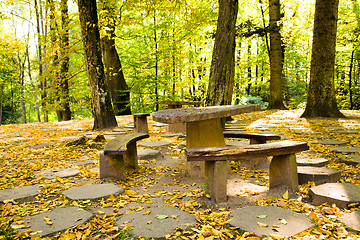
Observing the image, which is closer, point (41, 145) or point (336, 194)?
point (336, 194)

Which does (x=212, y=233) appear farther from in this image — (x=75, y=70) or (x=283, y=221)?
(x=75, y=70)

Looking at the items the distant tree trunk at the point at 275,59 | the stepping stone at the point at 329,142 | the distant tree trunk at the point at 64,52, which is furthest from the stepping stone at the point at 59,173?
the distant tree trunk at the point at 275,59

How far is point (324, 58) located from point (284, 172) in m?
6.15

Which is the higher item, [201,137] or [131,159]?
[201,137]

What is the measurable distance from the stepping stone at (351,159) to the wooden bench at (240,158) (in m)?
1.30

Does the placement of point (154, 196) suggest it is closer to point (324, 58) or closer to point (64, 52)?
point (324, 58)

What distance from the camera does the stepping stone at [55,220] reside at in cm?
200

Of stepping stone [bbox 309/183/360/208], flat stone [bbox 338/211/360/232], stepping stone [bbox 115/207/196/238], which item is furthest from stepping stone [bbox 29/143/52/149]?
flat stone [bbox 338/211/360/232]

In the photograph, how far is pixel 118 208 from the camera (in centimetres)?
249

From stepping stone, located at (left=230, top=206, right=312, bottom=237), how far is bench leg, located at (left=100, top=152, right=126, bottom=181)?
62.6 inches

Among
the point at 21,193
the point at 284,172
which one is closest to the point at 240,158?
the point at 284,172

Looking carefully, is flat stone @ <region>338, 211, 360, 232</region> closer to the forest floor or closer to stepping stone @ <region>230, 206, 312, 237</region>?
the forest floor

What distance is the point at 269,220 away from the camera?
83.0 inches

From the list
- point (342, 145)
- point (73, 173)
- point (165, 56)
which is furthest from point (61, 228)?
point (165, 56)
